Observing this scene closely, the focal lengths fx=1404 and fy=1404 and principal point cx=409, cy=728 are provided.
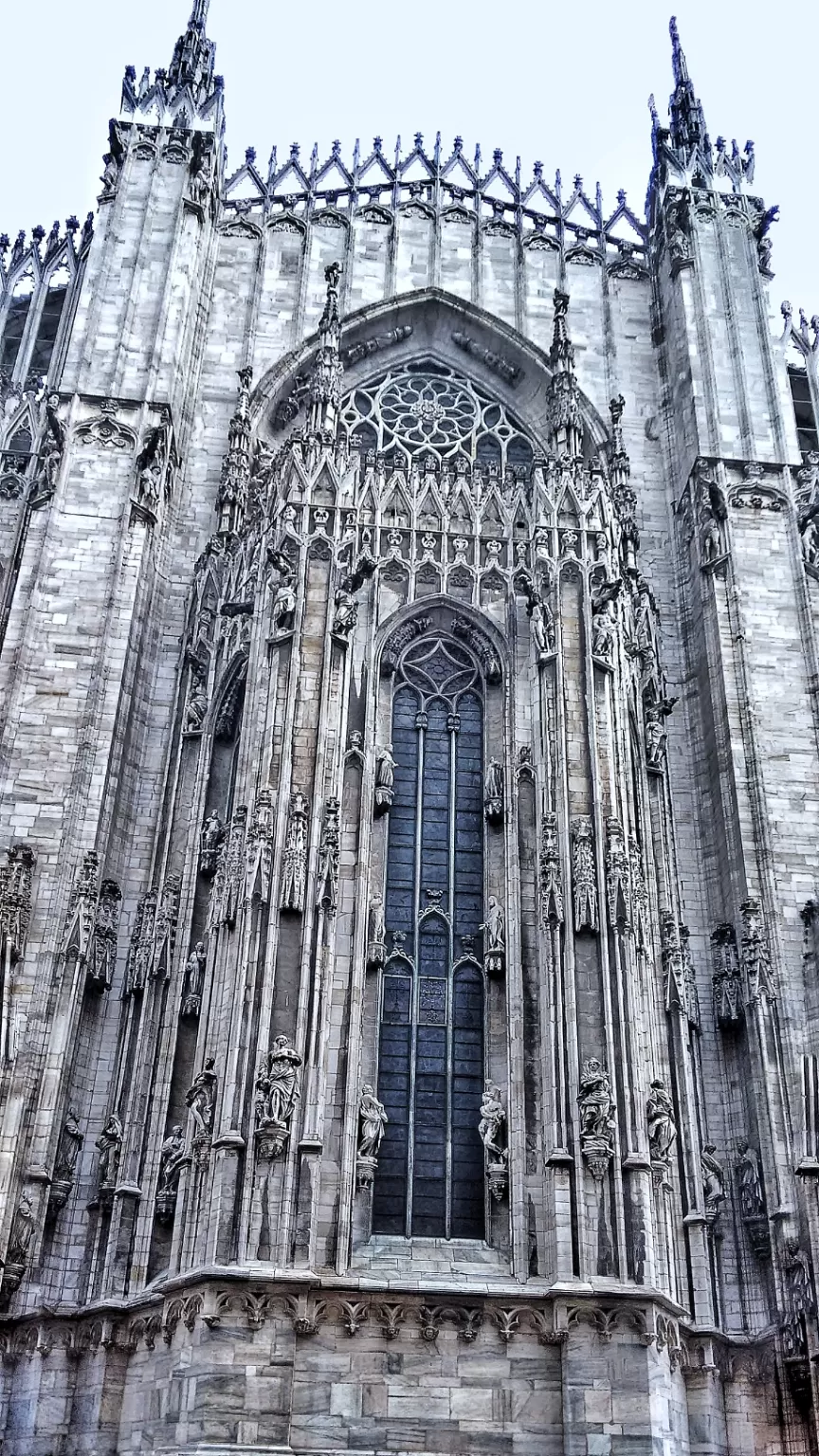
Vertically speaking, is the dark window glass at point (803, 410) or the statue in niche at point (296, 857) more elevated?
the dark window glass at point (803, 410)

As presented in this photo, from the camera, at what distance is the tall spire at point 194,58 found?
27.5 metres

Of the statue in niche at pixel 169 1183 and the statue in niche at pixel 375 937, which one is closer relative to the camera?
the statue in niche at pixel 169 1183

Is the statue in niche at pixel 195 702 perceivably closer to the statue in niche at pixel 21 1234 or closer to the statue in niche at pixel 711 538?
the statue in niche at pixel 21 1234

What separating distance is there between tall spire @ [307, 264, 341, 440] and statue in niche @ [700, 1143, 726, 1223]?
Answer: 11214mm

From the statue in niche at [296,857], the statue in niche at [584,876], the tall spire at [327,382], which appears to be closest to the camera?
the statue in niche at [296,857]

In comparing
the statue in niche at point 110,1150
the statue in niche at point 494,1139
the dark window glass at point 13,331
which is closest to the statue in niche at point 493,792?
the statue in niche at point 494,1139

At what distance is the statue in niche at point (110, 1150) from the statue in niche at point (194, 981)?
1530 millimetres

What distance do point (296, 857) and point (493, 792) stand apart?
11.1 feet

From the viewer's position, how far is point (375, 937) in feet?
58.2

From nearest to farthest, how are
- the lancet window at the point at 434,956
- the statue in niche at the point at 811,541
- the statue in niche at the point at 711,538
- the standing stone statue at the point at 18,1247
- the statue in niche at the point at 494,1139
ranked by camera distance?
the standing stone statue at the point at 18,1247 → the statue in niche at the point at 494,1139 → the lancet window at the point at 434,956 → the statue in niche at the point at 711,538 → the statue in niche at the point at 811,541

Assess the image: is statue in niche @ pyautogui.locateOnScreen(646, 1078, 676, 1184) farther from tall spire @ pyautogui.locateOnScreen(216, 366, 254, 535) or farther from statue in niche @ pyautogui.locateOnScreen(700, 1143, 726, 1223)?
tall spire @ pyautogui.locateOnScreen(216, 366, 254, 535)

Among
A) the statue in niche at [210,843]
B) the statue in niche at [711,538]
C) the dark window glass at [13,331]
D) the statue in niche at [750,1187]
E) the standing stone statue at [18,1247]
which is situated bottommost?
the standing stone statue at [18,1247]

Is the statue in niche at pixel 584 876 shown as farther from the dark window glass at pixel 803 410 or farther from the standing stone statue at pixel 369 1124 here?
the dark window glass at pixel 803 410

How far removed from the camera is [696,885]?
20.1 metres
